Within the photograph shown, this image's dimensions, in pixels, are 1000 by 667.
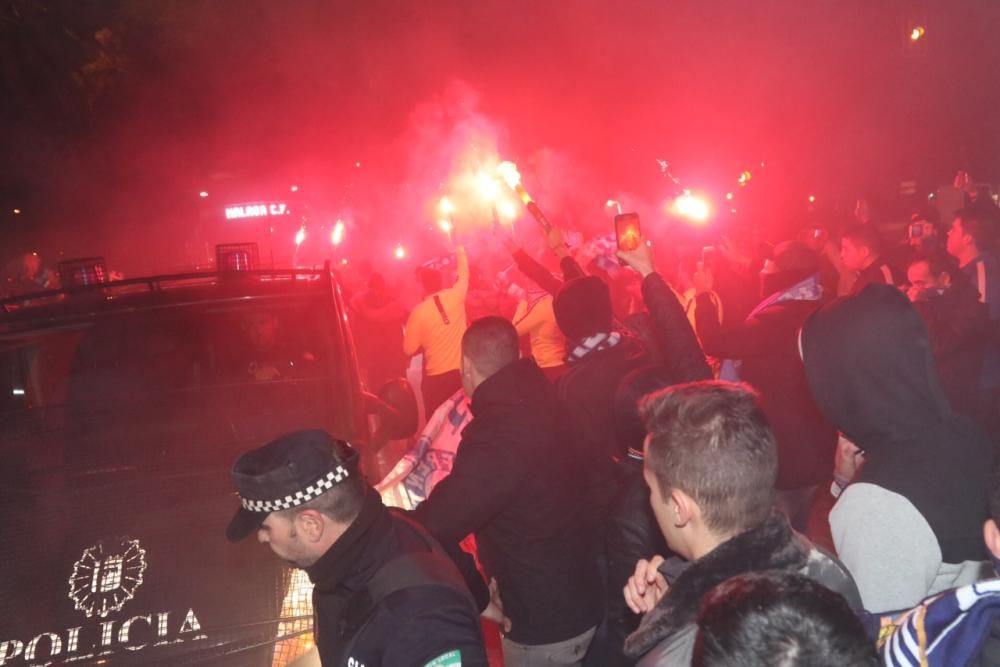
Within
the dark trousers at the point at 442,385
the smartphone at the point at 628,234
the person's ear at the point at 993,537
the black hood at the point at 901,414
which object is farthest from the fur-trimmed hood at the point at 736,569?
the dark trousers at the point at 442,385

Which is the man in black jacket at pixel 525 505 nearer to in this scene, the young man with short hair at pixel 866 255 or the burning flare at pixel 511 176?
the burning flare at pixel 511 176

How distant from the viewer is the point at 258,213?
18.1 m

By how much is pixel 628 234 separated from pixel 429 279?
19.0ft

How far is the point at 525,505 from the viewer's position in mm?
3523

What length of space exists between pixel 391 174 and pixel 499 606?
2939 cm

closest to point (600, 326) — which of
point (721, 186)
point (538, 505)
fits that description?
point (538, 505)

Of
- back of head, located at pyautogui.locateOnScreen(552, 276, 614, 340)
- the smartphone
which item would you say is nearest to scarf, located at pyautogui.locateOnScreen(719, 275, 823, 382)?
back of head, located at pyautogui.locateOnScreen(552, 276, 614, 340)

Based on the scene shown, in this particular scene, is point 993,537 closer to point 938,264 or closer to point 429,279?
point 938,264

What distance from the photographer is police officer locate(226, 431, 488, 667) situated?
85.5 inches

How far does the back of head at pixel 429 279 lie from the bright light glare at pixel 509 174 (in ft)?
9.59

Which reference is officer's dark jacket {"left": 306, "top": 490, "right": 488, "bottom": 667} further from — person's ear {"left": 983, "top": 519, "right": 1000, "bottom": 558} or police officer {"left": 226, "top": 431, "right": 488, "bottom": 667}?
person's ear {"left": 983, "top": 519, "right": 1000, "bottom": 558}

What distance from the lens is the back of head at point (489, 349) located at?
12.0 feet

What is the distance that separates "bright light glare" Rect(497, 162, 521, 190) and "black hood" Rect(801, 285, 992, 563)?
3.84 meters

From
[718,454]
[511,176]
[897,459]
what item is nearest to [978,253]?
[511,176]
